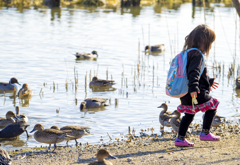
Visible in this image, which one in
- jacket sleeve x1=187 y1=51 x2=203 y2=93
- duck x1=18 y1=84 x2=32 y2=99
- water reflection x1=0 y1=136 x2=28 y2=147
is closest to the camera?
jacket sleeve x1=187 y1=51 x2=203 y2=93

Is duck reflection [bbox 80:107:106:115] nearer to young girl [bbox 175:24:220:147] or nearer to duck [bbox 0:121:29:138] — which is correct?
duck [bbox 0:121:29:138]

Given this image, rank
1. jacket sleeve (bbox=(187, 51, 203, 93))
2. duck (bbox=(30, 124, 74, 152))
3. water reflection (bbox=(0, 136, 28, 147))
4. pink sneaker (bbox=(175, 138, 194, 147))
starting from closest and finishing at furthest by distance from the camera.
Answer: jacket sleeve (bbox=(187, 51, 203, 93)), pink sneaker (bbox=(175, 138, 194, 147)), duck (bbox=(30, 124, 74, 152)), water reflection (bbox=(0, 136, 28, 147))

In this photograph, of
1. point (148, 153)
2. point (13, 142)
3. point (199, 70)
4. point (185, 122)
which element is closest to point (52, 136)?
point (13, 142)

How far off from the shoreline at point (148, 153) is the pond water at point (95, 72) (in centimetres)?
77

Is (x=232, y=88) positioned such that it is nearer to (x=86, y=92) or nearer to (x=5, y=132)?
(x=86, y=92)

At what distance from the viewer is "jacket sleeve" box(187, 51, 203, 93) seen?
498 cm

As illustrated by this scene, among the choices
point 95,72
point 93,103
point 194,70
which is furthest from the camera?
point 95,72

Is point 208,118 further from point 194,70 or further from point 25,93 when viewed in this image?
point 25,93

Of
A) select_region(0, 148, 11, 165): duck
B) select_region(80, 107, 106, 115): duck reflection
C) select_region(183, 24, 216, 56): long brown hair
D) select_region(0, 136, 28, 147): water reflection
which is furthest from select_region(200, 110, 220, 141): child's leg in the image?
select_region(80, 107, 106, 115): duck reflection

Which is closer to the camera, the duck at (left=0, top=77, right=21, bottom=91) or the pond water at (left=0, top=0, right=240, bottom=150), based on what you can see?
the pond water at (left=0, top=0, right=240, bottom=150)

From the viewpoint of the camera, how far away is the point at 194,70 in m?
5.04

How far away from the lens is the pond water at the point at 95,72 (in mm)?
8539

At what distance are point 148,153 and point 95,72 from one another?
28.0ft

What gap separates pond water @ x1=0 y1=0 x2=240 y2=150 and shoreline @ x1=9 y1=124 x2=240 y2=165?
774 millimetres
